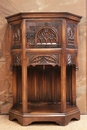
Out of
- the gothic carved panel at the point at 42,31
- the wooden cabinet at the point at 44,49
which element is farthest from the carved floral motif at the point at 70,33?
the gothic carved panel at the point at 42,31

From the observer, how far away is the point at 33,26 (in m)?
2.05

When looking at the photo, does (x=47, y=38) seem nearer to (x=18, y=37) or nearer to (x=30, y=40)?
(x=30, y=40)

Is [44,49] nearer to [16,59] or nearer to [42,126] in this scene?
[16,59]

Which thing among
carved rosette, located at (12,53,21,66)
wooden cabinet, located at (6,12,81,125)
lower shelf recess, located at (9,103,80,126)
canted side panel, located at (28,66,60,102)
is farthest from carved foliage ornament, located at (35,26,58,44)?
lower shelf recess, located at (9,103,80,126)

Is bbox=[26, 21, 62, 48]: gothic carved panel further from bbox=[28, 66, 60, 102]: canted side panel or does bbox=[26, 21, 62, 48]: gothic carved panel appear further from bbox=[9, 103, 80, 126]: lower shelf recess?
bbox=[9, 103, 80, 126]: lower shelf recess

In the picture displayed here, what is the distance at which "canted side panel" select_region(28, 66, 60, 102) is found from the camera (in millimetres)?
2438

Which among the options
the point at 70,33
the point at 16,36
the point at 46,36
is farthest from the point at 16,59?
the point at 70,33

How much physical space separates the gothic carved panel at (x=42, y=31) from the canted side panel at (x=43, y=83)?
0.47 metres

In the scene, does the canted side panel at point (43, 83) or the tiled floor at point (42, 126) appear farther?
the canted side panel at point (43, 83)

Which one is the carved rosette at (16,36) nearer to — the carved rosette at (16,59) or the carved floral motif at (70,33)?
the carved rosette at (16,59)

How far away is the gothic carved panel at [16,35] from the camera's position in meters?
2.12

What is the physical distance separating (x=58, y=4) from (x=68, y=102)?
1175 millimetres

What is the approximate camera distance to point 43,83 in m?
2.44

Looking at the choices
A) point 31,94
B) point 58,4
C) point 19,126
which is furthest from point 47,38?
point 19,126
